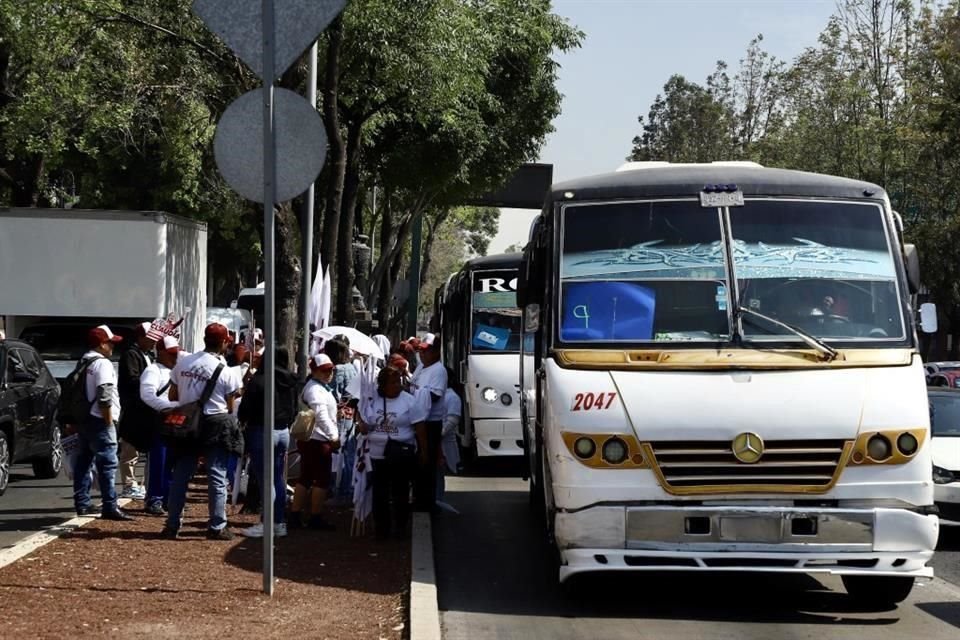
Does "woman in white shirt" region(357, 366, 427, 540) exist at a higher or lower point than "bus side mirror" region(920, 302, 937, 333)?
lower

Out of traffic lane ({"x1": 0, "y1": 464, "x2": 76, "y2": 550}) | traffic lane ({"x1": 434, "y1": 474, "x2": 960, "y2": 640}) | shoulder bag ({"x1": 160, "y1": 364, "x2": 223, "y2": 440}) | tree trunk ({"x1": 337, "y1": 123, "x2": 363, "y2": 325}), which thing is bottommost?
traffic lane ({"x1": 434, "y1": 474, "x2": 960, "y2": 640})

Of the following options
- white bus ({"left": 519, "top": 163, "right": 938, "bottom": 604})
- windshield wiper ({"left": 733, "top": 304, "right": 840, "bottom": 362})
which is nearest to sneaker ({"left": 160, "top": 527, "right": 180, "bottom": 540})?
white bus ({"left": 519, "top": 163, "right": 938, "bottom": 604})

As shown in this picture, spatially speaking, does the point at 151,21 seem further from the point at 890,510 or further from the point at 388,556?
the point at 890,510

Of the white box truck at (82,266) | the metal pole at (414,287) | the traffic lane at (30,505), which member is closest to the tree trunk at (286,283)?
the traffic lane at (30,505)

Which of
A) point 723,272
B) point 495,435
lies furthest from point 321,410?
point 495,435

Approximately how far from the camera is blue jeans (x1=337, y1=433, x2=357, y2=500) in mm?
14148

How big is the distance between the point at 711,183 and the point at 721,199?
13 centimetres

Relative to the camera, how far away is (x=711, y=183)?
960cm

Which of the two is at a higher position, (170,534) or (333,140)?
(333,140)

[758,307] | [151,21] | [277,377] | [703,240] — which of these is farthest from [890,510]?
[151,21]

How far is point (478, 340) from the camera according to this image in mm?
19078

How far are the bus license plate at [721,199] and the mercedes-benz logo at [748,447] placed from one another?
1721mm

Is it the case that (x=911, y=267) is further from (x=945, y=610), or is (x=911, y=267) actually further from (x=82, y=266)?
(x=82, y=266)

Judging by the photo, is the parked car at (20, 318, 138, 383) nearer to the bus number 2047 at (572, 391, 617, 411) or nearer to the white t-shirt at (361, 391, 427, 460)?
the white t-shirt at (361, 391, 427, 460)
